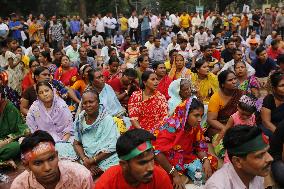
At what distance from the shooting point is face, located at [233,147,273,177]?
7.99 feet

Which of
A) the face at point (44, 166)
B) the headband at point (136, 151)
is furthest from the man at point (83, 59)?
the headband at point (136, 151)

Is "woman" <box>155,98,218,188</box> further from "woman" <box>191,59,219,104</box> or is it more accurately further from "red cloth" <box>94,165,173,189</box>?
"woman" <box>191,59,219,104</box>

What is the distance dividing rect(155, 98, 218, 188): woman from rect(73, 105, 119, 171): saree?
558mm

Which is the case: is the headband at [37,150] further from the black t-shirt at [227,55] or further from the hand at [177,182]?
the black t-shirt at [227,55]

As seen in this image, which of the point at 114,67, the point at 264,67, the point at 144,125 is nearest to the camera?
the point at 144,125

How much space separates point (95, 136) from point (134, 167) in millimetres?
1783

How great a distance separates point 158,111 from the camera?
509cm

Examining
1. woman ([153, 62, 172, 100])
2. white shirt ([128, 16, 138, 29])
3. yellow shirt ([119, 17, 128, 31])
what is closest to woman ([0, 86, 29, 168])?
woman ([153, 62, 172, 100])

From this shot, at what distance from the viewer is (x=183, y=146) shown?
3943mm

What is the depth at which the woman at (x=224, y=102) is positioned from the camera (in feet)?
16.1

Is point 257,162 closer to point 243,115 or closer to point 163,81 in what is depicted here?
point 243,115

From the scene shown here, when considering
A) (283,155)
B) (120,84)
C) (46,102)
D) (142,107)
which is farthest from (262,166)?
(120,84)

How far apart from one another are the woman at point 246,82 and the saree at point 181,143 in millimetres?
1872

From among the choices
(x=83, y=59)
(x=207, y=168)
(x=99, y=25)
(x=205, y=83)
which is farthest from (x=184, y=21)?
(x=207, y=168)
